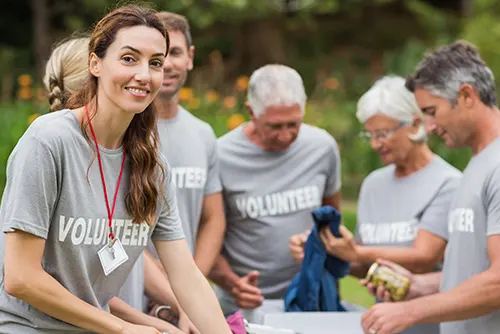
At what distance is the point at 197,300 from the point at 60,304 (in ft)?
1.88

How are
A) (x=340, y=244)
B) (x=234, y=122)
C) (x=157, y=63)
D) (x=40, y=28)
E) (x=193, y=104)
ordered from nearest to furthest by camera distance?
(x=157, y=63) < (x=340, y=244) < (x=234, y=122) < (x=193, y=104) < (x=40, y=28)

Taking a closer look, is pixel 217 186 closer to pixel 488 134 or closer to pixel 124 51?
pixel 488 134

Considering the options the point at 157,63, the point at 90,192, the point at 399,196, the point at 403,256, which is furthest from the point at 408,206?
the point at 90,192

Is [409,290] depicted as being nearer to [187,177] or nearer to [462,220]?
[462,220]

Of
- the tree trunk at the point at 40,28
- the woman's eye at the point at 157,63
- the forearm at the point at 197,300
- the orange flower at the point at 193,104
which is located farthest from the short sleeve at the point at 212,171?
the tree trunk at the point at 40,28

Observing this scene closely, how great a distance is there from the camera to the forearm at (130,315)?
10.3 feet

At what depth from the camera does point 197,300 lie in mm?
3031

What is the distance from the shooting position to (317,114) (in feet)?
37.3

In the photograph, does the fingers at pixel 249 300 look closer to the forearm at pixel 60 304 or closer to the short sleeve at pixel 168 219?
the short sleeve at pixel 168 219

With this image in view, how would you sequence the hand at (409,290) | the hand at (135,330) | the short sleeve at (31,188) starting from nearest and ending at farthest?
1. the short sleeve at (31,188)
2. the hand at (135,330)
3. the hand at (409,290)

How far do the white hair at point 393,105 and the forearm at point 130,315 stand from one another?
5.24ft

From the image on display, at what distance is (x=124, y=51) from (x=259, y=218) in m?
1.78

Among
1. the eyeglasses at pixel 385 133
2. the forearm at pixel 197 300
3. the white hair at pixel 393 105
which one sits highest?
the white hair at pixel 393 105

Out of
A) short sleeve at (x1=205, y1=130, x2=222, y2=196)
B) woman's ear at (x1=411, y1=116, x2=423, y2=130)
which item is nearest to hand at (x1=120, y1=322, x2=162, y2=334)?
short sleeve at (x1=205, y1=130, x2=222, y2=196)
